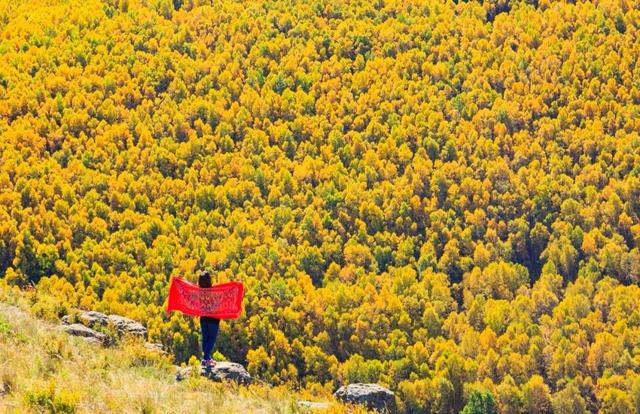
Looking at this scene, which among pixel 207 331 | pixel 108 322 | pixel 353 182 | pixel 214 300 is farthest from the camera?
pixel 353 182

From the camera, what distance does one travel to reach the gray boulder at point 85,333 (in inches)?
1109

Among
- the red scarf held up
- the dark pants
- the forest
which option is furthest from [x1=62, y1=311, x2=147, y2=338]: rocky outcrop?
the forest

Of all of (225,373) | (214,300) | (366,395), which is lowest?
(366,395)

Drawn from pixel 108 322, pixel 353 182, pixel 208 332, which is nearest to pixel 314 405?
pixel 208 332

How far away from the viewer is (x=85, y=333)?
28672mm

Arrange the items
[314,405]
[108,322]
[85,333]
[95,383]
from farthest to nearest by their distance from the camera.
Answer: [108,322]
[85,333]
[314,405]
[95,383]

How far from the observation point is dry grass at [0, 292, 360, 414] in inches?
813

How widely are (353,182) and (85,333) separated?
117265mm

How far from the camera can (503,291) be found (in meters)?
125

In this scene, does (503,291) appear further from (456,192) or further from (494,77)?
(494,77)

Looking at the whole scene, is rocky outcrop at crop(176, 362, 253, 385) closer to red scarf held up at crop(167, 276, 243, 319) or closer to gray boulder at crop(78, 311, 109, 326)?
red scarf held up at crop(167, 276, 243, 319)

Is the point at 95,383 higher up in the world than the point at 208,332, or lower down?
higher up

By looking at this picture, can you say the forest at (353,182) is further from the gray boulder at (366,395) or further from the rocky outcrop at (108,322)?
the rocky outcrop at (108,322)

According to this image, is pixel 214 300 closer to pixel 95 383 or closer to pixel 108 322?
pixel 108 322
